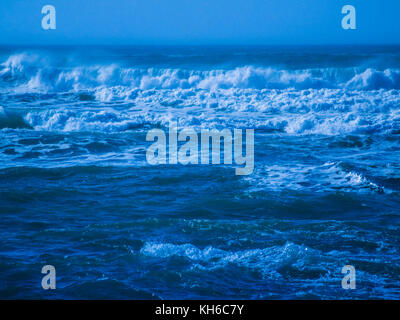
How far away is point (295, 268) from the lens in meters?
5.32

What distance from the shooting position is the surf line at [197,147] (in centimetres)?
994

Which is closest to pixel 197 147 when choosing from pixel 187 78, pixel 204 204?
pixel 204 204

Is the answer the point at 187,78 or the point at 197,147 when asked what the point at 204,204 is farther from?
the point at 187,78

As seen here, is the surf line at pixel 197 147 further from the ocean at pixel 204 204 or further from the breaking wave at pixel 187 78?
the breaking wave at pixel 187 78

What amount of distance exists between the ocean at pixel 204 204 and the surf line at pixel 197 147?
28 centimetres

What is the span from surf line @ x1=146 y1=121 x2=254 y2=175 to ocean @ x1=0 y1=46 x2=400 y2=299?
0.28 m

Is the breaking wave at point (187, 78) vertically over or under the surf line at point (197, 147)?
over

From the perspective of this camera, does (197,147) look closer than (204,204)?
No

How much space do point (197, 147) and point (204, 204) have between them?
391cm

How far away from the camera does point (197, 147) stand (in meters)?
11.3

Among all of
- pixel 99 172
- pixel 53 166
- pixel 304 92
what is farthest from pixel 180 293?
pixel 304 92

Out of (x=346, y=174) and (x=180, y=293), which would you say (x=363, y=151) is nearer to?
(x=346, y=174)

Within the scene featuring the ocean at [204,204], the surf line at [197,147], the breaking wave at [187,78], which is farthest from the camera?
the breaking wave at [187,78]

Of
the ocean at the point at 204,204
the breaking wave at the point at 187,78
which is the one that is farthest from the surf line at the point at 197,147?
the breaking wave at the point at 187,78
